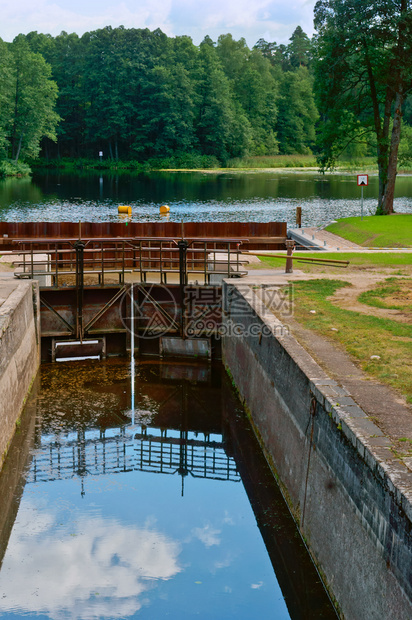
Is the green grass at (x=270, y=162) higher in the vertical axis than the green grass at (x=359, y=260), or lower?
higher

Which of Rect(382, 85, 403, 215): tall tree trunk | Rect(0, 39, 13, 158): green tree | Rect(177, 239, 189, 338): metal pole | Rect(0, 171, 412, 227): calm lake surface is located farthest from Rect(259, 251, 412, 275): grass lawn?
Rect(0, 39, 13, 158): green tree

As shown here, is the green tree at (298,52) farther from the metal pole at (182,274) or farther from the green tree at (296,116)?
the metal pole at (182,274)

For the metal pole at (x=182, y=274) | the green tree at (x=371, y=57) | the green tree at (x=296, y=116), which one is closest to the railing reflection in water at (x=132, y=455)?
the metal pole at (x=182, y=274)

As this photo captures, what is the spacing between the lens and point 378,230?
30.4 meters

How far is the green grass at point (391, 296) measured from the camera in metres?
15.7

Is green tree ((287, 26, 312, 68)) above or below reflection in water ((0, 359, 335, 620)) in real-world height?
above

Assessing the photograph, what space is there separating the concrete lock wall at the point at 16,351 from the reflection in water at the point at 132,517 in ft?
1.42

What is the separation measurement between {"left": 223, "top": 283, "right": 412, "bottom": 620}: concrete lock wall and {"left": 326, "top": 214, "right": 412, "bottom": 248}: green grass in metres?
15.5

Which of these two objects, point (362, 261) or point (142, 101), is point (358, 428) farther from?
point (142, 101)

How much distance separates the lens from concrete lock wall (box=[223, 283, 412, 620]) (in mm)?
6730

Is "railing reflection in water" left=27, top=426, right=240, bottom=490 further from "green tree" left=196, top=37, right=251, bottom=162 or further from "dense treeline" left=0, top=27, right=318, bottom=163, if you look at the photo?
"green tree" left=196, top=37, right=251, bottom=162

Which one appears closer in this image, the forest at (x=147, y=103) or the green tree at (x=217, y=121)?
the forest at (x=147, y=103)

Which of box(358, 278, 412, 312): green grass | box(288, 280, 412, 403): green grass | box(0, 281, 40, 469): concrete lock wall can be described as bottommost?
box(0, 281, 40, 469): concrete lock wall

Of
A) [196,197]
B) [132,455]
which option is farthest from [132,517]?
[196,197]
